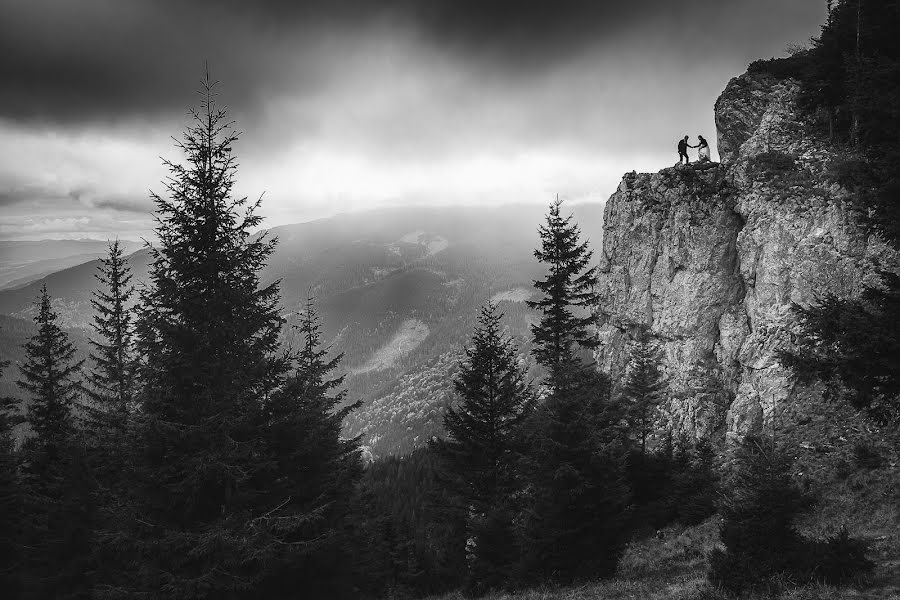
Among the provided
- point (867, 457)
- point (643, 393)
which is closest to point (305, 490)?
point (867, 457)

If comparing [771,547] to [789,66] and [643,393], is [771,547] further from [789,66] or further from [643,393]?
[789,66]

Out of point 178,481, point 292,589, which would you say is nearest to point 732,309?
point 292,589

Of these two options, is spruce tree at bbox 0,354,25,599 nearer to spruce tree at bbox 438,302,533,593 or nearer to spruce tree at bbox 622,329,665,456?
spruce tree at bbox 438,302,533,593

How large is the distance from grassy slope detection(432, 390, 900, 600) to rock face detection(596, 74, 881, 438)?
3927 mm

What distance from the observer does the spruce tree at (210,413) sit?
33.9 feet

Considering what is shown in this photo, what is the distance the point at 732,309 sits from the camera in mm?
34656

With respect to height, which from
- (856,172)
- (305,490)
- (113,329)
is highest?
(856,172)

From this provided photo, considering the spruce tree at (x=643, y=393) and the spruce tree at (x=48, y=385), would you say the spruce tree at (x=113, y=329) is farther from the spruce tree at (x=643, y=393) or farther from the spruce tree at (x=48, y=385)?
the spruce tree at (x=643, y=393)

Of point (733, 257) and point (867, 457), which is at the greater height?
point (733, 257)

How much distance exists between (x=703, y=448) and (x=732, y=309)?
518 inches

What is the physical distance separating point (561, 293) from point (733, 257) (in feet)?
66.0

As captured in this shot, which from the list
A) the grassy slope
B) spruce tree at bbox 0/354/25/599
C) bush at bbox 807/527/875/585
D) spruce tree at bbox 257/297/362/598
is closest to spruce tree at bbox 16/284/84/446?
spruce tree at bbox 0/354/25/599

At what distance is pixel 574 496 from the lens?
13242 millimetres

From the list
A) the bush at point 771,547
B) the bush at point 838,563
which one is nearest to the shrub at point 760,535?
the bush at point 771,547
